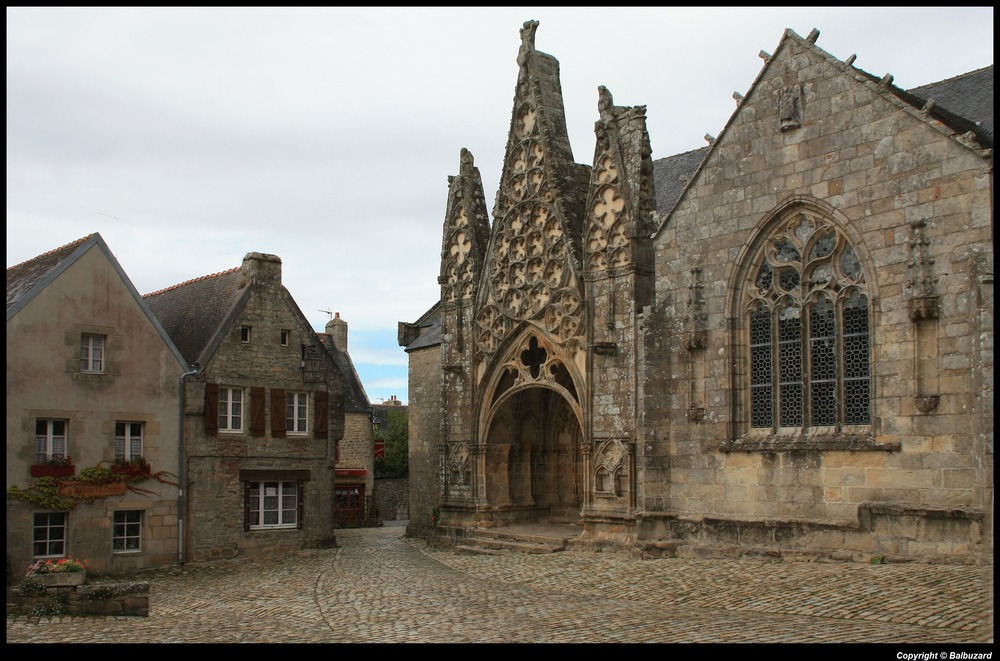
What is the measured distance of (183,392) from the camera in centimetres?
2105

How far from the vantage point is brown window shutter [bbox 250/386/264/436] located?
22.1 meters

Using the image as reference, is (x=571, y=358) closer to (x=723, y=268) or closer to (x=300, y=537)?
(x=723, y=268)

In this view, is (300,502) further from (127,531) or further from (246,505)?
(127,531)

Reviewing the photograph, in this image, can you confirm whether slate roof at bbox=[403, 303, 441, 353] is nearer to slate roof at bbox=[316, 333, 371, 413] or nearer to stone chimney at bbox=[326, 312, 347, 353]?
slate roof at bbox=[316, 333, 371, 413]

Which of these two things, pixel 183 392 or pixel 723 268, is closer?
pixel 723 268

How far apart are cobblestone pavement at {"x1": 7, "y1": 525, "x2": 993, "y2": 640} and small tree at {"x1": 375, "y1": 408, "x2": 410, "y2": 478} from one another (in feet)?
103

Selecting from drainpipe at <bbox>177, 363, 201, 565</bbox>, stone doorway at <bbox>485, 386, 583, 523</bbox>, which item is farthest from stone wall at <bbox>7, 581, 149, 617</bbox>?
stone doorway at <bbox>485, 386, 583, 523</bbox>

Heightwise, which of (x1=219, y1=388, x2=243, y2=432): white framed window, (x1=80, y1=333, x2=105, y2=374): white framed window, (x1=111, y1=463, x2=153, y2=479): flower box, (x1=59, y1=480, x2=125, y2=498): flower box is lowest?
(x1=59, y1=480, x2=125, y2=498): flower box

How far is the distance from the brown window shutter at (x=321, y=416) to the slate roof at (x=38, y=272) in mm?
5843

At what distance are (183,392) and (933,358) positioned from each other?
13.9 m

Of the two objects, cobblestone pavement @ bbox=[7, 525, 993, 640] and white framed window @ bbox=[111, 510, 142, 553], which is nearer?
cobblestone pavement @ bbox=[7, 525, 993, 640]

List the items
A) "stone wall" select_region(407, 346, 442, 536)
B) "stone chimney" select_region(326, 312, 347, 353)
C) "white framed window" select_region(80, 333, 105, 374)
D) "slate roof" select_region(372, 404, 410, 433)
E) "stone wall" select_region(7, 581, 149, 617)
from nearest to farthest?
1. "stone wall" select_region(7, 581, 149, 617)
2. "white framed window" select_region(80, 333, 105, 374)
3. "stone wall" select_region(407, 346, 442, 536)
4. "stone chimney" select_region(326, 312, 347, 353)
5. "slate roof" select_region(372, 404, 410, 433)

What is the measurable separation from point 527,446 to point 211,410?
21.9 ft
